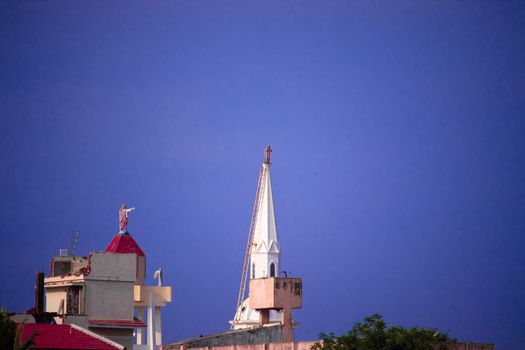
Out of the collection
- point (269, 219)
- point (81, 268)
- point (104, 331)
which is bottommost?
point (104, 331)

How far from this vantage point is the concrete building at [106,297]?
7331cm

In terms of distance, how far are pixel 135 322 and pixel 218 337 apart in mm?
5712

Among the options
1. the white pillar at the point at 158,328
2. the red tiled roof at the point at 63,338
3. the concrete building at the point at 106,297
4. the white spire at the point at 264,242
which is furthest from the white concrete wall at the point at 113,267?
the white spire at the point at 264,242

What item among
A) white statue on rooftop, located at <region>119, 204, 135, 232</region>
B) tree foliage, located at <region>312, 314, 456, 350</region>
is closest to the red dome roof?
white statue on rooftop, located at <region>119, 204, 135, 232</region>

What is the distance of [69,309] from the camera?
2913 inches

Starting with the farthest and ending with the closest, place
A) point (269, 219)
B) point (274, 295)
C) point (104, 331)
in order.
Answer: point (269, 219) < point (274, 295) < point (104, 331)

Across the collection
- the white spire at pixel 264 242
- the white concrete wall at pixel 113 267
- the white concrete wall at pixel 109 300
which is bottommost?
the white concrete wall at pixel 109 300

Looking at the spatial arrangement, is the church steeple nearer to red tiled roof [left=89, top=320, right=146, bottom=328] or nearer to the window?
red tiled roof [left=89, top=320, right=146, bottom=328]

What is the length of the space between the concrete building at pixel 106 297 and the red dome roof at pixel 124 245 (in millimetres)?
1800

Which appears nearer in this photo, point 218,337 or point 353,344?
point 353,344

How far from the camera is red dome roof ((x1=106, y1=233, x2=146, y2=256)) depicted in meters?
80.7

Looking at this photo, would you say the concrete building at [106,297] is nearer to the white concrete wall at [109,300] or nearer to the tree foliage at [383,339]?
the white concrete wall at [109,300]

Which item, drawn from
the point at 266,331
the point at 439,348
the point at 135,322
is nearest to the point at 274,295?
the point at 266,331

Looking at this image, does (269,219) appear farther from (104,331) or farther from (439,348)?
(439,348)
